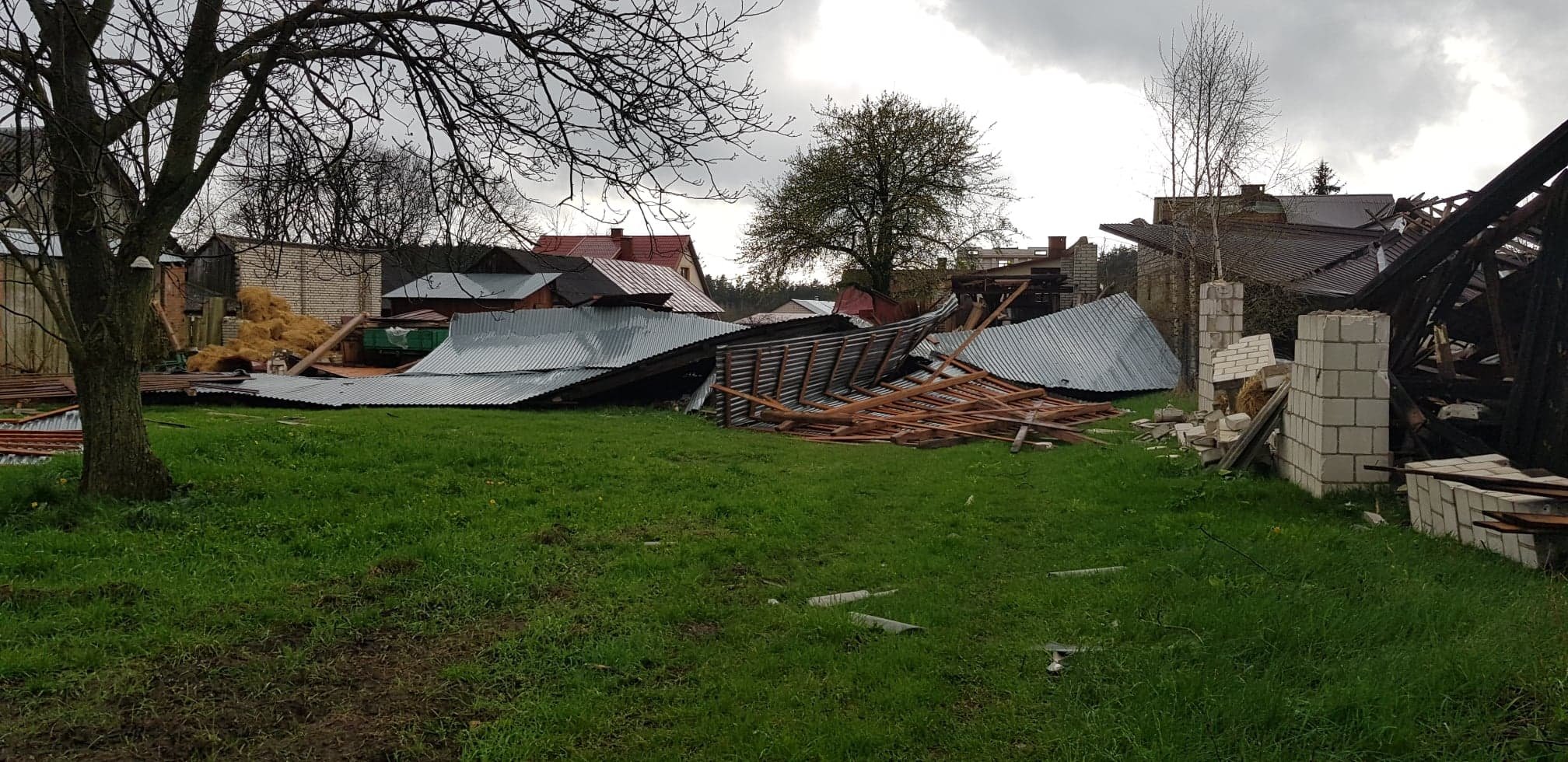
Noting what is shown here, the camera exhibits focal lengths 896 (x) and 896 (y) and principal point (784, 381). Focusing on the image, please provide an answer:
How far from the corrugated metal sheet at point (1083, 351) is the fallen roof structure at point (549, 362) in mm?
3506

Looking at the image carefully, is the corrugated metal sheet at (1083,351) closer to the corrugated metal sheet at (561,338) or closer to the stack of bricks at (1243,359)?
the corrugated metal sheet at (561,338)

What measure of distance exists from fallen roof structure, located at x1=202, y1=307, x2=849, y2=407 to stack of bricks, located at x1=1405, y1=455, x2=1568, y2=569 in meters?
13.0

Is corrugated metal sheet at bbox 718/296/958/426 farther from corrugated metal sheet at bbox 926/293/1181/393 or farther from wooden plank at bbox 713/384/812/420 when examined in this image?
corrugated metal sheet at bbox 926/293/1181/393

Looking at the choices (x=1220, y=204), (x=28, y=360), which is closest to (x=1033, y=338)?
(x=1220, y=204)

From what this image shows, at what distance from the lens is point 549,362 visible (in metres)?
18.9

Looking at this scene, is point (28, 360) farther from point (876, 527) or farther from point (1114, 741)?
point (1114, 741)

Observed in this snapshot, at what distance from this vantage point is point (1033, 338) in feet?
66.1

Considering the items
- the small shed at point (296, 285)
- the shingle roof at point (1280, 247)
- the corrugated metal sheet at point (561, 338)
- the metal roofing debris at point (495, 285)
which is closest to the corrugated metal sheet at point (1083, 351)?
the shingle roof at point (1280, 247)

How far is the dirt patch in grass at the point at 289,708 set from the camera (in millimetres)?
3195

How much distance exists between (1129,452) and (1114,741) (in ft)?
26.7

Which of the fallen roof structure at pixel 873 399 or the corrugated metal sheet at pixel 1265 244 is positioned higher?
the corrugated metal sheet at pixel 1265 244

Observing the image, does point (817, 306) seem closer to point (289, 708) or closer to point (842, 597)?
point (842, 597)

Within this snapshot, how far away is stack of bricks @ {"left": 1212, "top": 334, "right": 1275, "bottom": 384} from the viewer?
10.6 metres

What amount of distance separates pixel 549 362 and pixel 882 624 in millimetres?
15342
